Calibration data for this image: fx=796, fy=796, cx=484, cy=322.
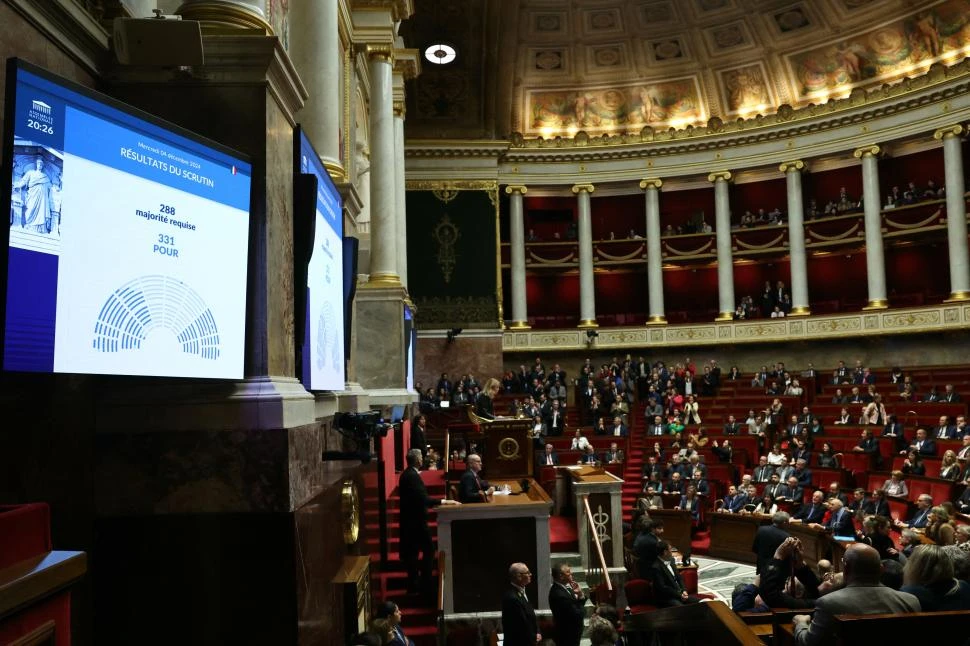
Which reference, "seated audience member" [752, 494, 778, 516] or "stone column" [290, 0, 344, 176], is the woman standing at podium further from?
"stone column" [290, 0, 344, 176]

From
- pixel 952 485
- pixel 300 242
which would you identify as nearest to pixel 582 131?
pixel 952 485

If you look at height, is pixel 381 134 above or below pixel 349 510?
above

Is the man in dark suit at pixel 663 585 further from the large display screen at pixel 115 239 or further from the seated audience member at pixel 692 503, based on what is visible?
the seated audience member at pixel 692 503

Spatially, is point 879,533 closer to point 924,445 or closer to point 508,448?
point 508,448

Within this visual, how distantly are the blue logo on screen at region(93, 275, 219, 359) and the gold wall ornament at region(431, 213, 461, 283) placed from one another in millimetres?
23081

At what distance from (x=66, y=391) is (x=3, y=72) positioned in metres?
1.18

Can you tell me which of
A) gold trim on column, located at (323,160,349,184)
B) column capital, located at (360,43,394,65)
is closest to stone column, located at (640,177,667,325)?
column capital, located at (360,43,394,65)

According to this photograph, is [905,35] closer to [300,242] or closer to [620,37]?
[620,37]

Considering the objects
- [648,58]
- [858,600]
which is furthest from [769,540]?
[648,58]

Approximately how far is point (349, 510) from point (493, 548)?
14.1 ft

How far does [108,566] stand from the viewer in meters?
3.26

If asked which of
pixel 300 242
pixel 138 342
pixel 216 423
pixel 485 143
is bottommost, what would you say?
pixel 216 423

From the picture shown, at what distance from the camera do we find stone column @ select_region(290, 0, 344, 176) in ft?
20.5

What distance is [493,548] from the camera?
28.8 feet
